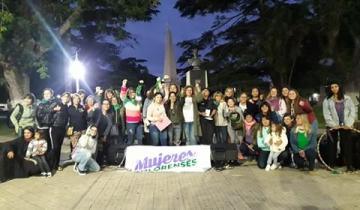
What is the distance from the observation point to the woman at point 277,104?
43.1ft

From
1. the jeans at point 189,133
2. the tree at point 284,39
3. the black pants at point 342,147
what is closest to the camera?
the black pants at point 342,147

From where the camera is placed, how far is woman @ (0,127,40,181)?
11352mm

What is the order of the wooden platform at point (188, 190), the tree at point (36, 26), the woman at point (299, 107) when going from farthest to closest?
the tree at point (36, 26)
the woman at point (299, 107)
the wooden platform at point (188, 190)

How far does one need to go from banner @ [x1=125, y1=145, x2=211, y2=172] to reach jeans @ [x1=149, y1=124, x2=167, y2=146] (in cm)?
75

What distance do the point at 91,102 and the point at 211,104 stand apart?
2.86 meters

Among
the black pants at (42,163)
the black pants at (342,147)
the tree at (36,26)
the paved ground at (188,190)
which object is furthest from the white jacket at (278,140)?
the tree at (36,26)

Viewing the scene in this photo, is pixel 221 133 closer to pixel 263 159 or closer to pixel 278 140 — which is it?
pixel 263 159

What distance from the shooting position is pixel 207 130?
1339 centimetres

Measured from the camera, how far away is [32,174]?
468 inches

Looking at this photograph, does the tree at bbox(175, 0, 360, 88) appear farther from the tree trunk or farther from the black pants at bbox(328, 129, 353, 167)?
the black pants at bbox(328, 129, 353, 167)

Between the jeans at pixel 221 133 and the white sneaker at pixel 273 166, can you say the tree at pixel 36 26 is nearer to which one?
the jeans at pixel 221 133

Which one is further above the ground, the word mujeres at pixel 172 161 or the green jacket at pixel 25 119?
the green jacket at pixel 25 119

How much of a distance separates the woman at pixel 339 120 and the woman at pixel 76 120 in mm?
5453

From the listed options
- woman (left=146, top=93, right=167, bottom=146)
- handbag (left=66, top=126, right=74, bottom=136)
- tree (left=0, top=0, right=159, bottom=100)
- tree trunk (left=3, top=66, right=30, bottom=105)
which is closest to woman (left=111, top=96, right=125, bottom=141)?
woman (left=146, top=93, right=167, bottom=146)
